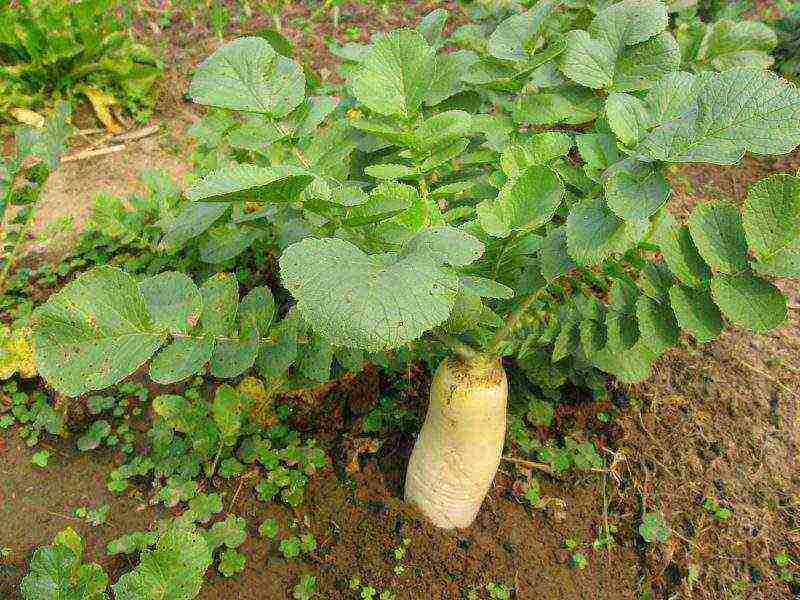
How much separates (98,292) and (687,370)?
5.81ft

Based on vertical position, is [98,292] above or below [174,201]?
above

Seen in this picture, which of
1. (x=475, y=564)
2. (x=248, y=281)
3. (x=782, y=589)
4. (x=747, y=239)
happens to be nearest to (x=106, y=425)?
(x=248, y=281)

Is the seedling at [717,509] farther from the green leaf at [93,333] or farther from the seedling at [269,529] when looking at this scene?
the green leaf at [93,333]

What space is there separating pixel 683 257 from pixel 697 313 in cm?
12

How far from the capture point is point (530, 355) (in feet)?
5.93

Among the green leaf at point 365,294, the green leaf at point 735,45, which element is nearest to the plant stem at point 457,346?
the green leaf at point 365,294

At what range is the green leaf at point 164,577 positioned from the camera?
132 centimetres

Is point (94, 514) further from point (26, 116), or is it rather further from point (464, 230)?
point (26, 116)

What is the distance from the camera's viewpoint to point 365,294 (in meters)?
0.93

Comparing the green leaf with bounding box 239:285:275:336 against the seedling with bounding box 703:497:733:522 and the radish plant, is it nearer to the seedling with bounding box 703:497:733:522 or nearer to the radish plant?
the radish plant

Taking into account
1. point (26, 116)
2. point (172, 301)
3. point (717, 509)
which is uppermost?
point (172, 301)

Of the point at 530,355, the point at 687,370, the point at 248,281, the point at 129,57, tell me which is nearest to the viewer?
the point at 530,355

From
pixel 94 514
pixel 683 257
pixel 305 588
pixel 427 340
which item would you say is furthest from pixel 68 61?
pixel 683 257

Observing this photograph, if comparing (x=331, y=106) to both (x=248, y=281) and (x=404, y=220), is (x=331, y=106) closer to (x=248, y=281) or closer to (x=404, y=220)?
(x=404, y=220)
